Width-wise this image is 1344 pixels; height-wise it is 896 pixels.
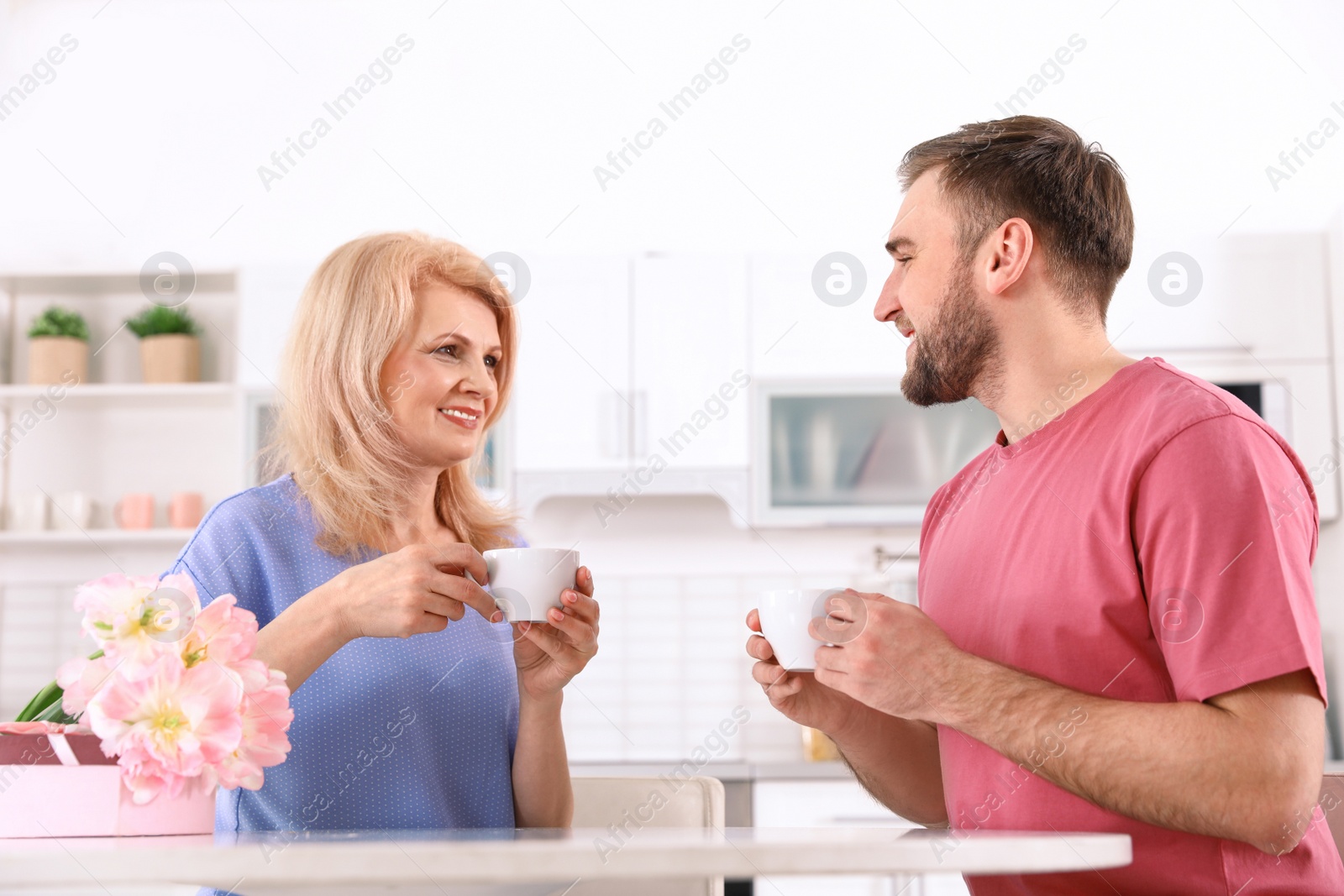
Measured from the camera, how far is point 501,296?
165 cm

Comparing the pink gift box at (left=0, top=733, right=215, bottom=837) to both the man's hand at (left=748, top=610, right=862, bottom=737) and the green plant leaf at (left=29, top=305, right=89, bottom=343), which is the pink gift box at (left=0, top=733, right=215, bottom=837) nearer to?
the man's hand at (left=748, top=610, right=862, bottom=737)

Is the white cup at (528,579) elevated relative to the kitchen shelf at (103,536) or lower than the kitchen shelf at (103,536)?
elevated

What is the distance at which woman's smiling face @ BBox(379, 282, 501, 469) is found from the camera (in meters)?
1.50

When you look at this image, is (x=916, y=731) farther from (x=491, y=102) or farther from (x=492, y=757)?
(x=491, y=102)

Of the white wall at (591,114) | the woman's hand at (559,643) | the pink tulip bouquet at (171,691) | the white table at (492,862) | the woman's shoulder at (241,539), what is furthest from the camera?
the white wall at (591,114)

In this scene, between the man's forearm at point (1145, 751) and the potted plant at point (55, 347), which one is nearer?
the man's forearm at point (1145, 751)

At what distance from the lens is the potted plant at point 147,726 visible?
85cm

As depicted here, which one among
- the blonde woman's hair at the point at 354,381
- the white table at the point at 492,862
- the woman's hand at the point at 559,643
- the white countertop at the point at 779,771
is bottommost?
the white countertop at the point at 779,771

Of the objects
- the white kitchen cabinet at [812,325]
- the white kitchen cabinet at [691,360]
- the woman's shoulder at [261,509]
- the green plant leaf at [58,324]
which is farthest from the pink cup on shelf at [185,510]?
the woman's shoulder at [261,509]

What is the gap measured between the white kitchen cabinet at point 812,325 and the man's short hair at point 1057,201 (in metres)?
1.76

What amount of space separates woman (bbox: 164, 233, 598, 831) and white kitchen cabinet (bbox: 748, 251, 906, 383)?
167cm

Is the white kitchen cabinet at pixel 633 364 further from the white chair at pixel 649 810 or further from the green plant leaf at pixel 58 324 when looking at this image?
the white chair at pixel 649 810

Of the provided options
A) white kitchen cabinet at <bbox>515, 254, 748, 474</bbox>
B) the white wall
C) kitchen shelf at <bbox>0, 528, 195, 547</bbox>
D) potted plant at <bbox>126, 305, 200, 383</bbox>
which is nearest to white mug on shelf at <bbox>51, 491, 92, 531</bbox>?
kitchen shelf at <bbox>0, 528, 195, 547</bbox>

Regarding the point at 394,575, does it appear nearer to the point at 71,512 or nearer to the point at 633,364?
the point at 633,364
